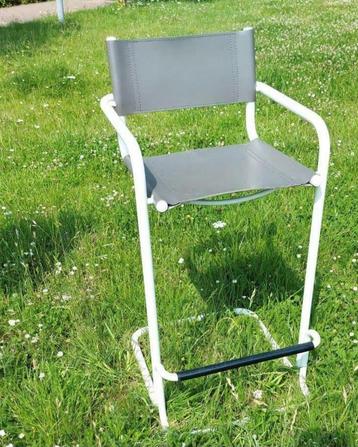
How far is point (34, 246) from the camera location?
8.87ft

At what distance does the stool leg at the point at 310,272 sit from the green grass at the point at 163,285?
88 mm

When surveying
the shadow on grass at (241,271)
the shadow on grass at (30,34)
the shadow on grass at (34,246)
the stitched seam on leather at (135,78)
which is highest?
the stitched seam on leather at (135,78)

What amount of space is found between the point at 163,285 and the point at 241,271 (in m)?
0.38

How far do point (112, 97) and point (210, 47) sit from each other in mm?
408

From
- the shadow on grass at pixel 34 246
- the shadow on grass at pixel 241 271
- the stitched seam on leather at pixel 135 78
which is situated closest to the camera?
the stitched seam on leather at pixel 135 78

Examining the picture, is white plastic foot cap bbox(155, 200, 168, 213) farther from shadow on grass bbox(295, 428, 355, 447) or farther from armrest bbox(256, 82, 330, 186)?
shadow on grass bbox(295, 428, 355, 447)

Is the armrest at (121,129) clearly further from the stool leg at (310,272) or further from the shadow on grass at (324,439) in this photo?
the shadow on grass at (324,439)

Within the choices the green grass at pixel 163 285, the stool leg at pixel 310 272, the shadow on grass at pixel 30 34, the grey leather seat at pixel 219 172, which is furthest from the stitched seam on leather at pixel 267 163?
the shadow on grass at pixel 30 34

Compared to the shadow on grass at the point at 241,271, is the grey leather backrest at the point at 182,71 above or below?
above

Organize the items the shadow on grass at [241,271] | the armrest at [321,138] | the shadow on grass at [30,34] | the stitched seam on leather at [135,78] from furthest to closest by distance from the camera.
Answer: the shadow on grass at [30,34]
the shadow on grass at [241,271]
the stitched seam on leather at [135,78]
the armrest at [321,138]

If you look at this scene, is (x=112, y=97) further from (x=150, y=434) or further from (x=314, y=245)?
(x=150, y=434)

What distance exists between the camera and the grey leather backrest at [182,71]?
1.86 metres

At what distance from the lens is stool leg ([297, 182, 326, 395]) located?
1762mm

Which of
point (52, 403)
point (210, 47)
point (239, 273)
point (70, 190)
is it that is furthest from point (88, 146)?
point (52, 403)
